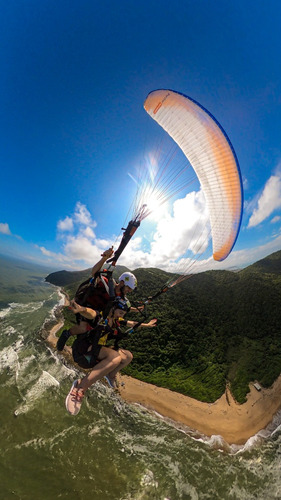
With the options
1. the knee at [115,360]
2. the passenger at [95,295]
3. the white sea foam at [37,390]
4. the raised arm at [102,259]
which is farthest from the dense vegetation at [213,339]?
the raised arm at [102,259]

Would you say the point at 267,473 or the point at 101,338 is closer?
the point at 101,338

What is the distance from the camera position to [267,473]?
15.1 meters

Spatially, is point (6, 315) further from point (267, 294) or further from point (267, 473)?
point (267, 294)

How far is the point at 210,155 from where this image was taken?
6660 millimetres

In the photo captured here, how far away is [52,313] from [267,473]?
36.4 meters

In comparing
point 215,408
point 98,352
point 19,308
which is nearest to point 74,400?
point 98,352

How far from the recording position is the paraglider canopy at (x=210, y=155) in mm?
6234

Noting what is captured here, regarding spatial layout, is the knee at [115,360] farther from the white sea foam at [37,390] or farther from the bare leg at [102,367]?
the white sea foam at [37,390]

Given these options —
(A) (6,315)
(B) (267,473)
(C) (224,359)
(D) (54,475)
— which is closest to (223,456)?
(B) (267,473)

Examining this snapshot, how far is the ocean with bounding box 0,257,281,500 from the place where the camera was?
1267 centimetres

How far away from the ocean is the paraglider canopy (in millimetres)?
17003

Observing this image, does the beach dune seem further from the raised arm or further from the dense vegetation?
the raised arm

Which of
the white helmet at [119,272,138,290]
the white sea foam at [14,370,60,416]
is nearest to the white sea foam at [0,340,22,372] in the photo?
the white sea foam at [14,370,60,416]

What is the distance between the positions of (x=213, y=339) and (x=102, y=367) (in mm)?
27022
